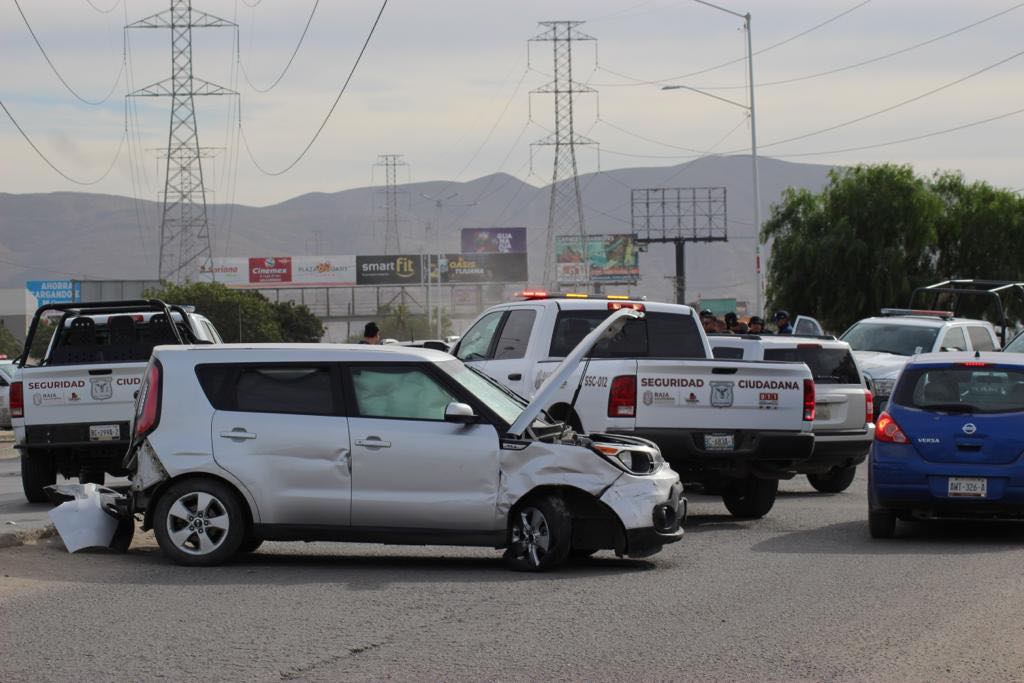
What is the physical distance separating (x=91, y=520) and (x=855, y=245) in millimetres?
43651

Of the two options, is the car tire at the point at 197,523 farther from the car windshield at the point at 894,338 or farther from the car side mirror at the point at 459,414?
the car windshield at the point at 894,338

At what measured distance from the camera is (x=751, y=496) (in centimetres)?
1535

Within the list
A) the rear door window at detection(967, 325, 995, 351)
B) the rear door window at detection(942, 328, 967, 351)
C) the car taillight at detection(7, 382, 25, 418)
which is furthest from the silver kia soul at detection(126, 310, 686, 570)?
the rear door window at detection(967, 325, 995, 351)

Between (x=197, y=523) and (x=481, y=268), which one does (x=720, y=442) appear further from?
(x=481, y=268)

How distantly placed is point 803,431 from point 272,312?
331 feet

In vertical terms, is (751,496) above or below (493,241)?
below

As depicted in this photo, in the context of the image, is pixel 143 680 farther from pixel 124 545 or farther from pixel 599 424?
pixel 599 424

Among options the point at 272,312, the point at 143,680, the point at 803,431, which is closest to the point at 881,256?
the point at 803,431

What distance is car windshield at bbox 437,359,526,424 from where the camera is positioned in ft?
37.1

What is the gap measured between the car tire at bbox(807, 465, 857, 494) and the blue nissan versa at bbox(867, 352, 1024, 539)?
523 centimetres

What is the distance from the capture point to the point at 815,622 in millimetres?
8906

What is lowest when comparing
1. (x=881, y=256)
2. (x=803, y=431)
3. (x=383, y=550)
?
(x=383, y=550)

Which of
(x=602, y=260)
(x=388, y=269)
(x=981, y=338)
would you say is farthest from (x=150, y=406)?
(x=388, y=269)

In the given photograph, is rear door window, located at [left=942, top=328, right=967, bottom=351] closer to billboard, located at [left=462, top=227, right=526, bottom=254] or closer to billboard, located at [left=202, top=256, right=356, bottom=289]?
billboard, located at [left=202, top=256, right=356, bottom=289]
